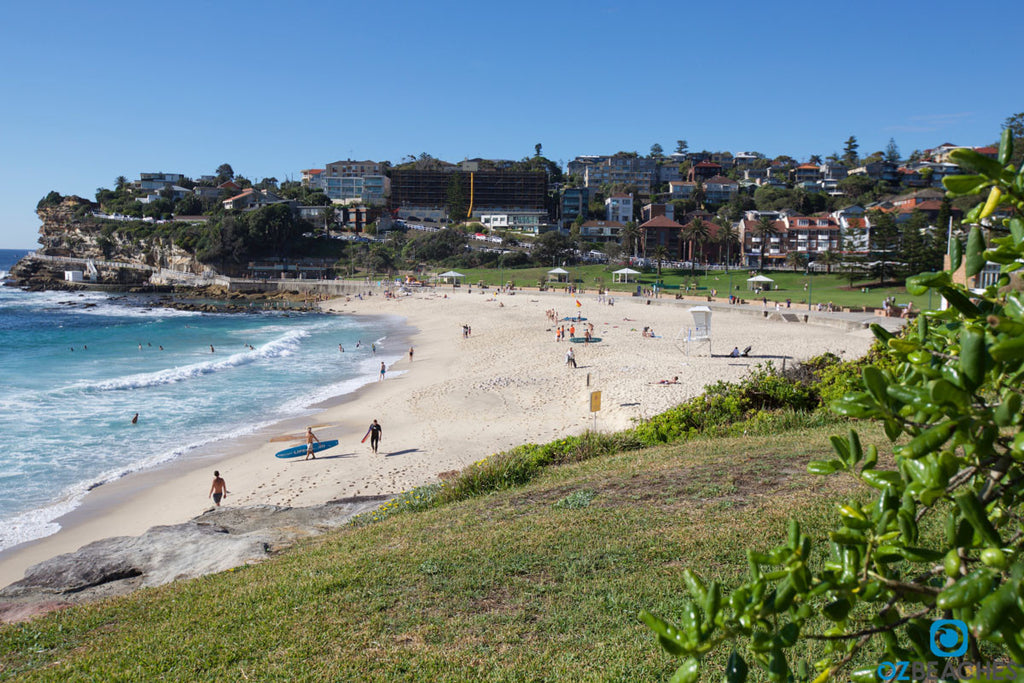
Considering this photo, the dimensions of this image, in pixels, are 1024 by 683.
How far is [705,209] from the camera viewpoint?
115062 mm

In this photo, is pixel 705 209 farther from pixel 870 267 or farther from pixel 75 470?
pixel 75 470

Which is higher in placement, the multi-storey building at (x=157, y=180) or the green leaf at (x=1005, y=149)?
the multi-storey building at (x=157, y=180)

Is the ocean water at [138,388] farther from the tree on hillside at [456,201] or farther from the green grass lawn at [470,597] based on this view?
the tree on hillside at [456,201]

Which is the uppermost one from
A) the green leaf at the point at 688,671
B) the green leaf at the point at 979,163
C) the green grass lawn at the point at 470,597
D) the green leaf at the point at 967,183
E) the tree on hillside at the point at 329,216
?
the tree on hillside at the point at 329,216

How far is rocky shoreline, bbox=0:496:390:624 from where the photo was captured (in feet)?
30.4

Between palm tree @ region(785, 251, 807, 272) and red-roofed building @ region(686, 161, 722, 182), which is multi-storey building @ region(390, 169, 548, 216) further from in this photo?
palm tree @ region(785, 251, 807, 272)

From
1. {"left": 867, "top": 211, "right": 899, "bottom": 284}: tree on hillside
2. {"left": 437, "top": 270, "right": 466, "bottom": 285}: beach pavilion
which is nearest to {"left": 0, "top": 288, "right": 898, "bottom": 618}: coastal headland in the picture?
{"left": 867, "top": 211, "right": 899, "bottom": 284}: tree on hillside

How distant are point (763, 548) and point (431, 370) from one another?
25739 mm

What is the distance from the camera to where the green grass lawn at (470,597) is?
5086mm

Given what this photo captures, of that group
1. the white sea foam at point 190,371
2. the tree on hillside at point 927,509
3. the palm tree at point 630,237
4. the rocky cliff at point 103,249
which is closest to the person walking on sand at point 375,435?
the white sea foam at point 190,371

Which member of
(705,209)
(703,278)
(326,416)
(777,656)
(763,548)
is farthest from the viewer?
(705,209)

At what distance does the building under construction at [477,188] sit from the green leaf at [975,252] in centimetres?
13186

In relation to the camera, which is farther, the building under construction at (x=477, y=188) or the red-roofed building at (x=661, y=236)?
the building under construction at (x=477, y=188)

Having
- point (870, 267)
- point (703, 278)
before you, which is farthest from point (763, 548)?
point (703, 278)
